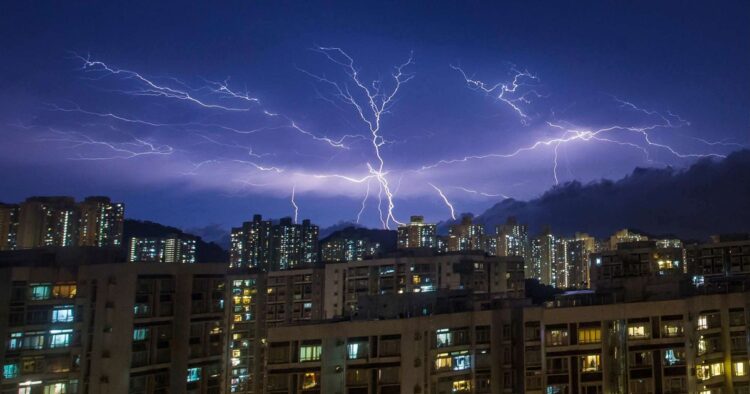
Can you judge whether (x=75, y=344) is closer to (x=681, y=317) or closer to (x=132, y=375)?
(x=132, y=375)

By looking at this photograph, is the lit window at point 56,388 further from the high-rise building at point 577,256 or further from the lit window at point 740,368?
the high-rise building at point 577,256

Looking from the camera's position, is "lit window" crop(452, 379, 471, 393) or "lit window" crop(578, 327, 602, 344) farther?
"lit window" crop(578, 327, 602, 344)

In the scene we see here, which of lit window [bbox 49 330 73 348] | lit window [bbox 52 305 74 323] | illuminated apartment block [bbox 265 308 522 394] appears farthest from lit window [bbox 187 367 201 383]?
lit window [bbox 52 305 74 323]

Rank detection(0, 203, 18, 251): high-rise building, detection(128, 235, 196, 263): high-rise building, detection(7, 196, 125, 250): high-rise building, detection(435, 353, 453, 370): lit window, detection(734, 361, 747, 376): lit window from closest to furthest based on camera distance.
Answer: detection(435, 353, 453, 370): lit window < detection(734, 361, 747, 376): lit window < detection(0, 203, 18, 251): high-rise building < detection(7, 196, 125, 250): high-rise building < detection(128, 235, 196, 263): high-rise building

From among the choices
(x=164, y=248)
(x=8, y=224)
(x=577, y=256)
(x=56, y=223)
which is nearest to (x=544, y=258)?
(x=577, y=256)

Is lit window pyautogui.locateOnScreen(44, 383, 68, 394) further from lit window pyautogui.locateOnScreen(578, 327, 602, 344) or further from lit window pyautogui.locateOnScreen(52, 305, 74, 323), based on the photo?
lit window pyautogui.locateOnScreen(578, 327, 602, 344)

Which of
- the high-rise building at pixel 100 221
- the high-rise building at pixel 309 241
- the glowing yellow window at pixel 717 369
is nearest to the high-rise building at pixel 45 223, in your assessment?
the high-rise building at pixel 100 221

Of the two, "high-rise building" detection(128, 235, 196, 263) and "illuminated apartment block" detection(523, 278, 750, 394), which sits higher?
"high-rise building" detection(128, 235, 196, 263)
